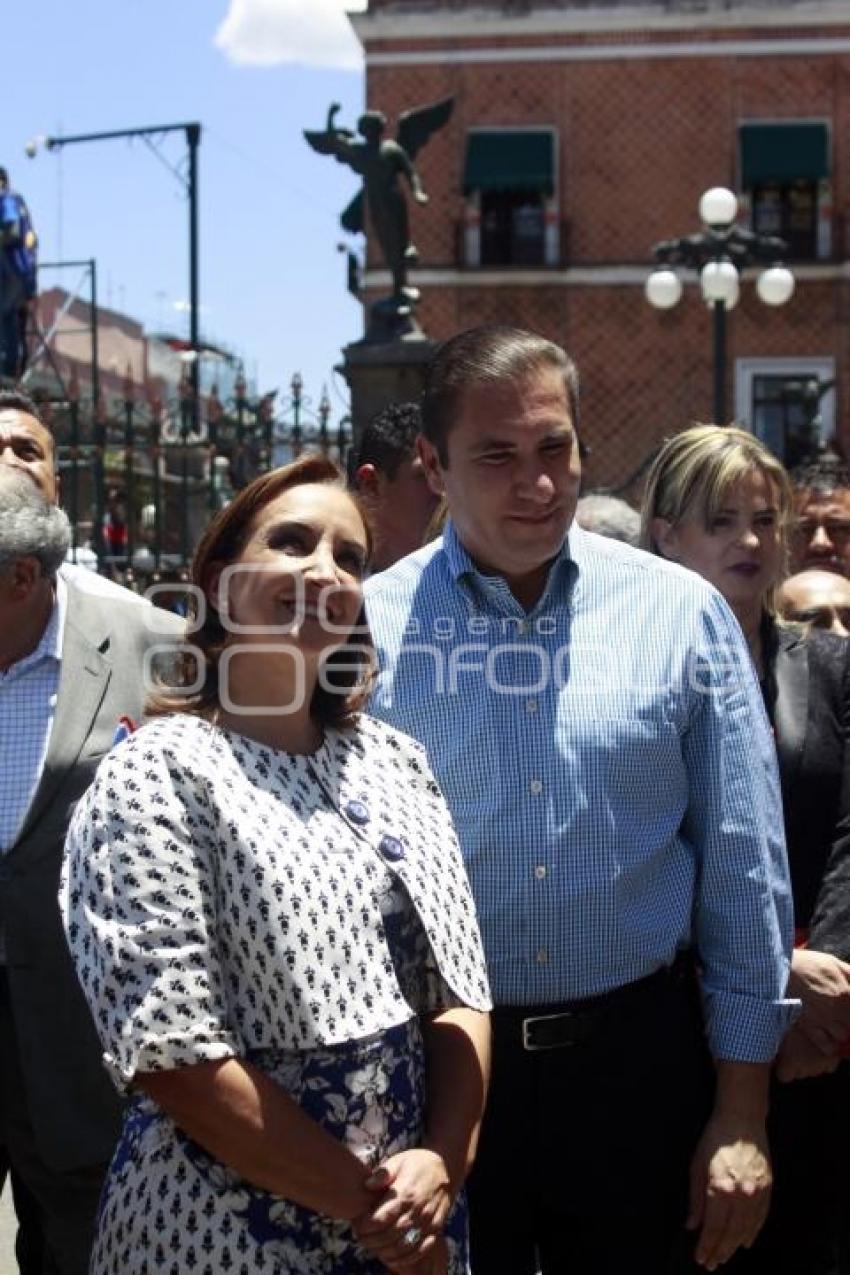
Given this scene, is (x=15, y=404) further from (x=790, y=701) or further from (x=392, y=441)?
(x=790, y=701)

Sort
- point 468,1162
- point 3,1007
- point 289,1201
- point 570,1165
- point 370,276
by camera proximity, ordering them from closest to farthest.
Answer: point 289,1201 < point 468,1162 < point 570,1165 < point 3,1007 < point 370,276

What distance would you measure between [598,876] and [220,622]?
2.69 ft

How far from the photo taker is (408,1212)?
252 cm

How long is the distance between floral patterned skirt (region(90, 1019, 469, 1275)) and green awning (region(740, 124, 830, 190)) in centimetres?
2713

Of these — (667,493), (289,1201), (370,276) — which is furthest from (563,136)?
(289,1201)

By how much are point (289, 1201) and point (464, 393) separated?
1.44m

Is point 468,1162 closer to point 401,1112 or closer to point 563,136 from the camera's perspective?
point 401,1112

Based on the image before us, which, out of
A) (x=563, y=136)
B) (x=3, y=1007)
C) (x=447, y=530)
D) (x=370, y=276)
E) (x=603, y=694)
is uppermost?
(x=563, y=136)

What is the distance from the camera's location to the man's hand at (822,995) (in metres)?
3.46

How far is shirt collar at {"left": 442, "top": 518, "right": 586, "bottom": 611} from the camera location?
3275 millimetres

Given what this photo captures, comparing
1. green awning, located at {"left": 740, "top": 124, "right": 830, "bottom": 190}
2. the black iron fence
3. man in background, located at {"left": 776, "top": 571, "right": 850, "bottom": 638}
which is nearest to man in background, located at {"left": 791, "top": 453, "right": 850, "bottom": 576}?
man in background, located at {"left": 776, "top": 571, "right": 850, "bottom": 638}

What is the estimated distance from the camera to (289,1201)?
8.12ft

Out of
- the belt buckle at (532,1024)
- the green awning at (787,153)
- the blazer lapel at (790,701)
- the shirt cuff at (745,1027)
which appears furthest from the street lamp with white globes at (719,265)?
the belt buckle at (532,1024)

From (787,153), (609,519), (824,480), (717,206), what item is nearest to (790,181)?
(787,153)
